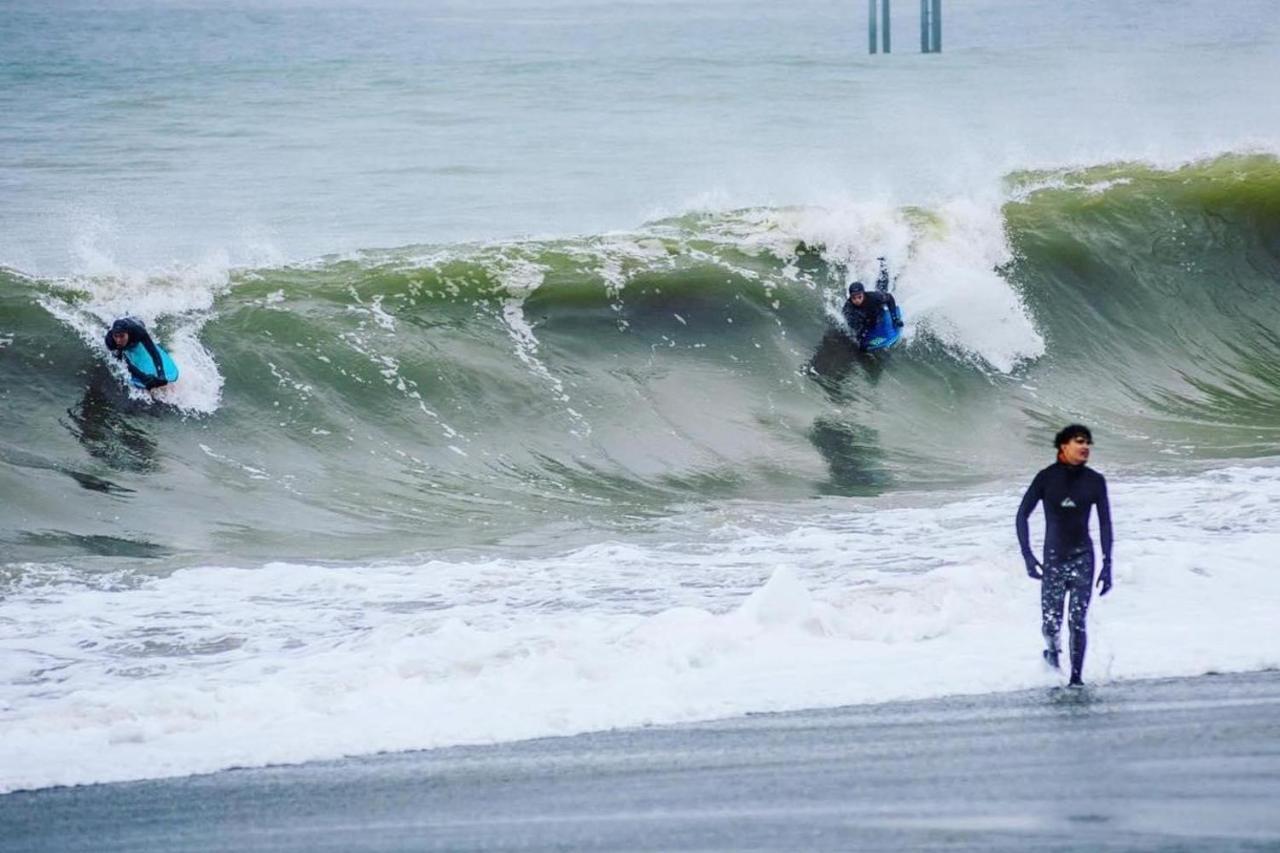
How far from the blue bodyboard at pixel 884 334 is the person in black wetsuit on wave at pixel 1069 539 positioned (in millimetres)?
10182

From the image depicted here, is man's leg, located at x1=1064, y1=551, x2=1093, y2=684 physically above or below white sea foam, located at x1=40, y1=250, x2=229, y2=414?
below

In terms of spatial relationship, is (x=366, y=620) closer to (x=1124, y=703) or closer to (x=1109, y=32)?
(x=1124, y=703)

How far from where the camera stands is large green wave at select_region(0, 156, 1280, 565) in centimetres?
1375

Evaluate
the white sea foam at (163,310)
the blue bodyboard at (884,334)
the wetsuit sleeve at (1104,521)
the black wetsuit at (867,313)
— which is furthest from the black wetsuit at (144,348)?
the wetsuit sleeve at (1104,521)

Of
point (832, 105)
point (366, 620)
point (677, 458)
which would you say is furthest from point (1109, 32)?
point (366, 620)

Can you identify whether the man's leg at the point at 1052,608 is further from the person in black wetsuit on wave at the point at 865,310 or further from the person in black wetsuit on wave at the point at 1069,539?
the person in black wetsuit on wave at the point at 865,310

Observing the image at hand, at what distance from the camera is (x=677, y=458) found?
15.4m

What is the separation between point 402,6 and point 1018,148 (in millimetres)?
57224

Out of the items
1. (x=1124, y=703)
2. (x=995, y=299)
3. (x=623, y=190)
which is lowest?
(x=1124, y=703)

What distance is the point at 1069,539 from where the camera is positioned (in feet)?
26.3

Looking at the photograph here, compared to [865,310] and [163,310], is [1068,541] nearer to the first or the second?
[865,310]

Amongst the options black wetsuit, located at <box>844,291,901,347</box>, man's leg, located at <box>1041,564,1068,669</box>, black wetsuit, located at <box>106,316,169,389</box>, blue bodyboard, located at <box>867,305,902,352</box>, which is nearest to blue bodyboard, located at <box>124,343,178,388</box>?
black wetsuit, located at <box>106,316,169,389</box>

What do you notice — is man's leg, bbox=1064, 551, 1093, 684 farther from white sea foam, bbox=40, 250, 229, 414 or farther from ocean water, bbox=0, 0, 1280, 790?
white sea foam, bbox=40, 250, 229, 414

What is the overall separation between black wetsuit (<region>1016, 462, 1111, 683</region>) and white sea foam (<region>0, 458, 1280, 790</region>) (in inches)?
13.3
